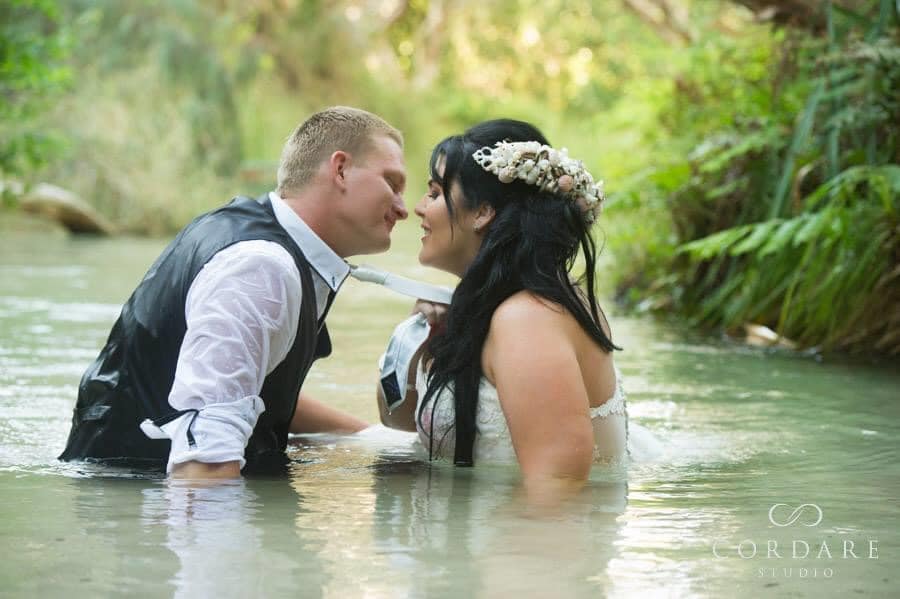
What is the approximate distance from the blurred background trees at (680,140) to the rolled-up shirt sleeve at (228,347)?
4.37m

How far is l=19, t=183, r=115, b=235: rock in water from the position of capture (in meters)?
20.9

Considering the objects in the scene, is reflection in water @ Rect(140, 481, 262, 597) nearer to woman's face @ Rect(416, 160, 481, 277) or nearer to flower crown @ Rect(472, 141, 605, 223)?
woman's face @ Rect(416, 160, 481, 277)

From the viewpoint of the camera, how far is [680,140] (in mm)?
10336

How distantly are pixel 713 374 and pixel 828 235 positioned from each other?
109 cm

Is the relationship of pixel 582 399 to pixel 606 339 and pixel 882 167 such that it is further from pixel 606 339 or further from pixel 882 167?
pixel 882 167

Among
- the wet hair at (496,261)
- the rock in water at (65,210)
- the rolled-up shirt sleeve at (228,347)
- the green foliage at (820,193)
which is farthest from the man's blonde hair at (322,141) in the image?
the rock in water at (65,210)

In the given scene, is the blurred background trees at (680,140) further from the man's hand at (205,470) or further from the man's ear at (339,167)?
the man's hand at (205,470)

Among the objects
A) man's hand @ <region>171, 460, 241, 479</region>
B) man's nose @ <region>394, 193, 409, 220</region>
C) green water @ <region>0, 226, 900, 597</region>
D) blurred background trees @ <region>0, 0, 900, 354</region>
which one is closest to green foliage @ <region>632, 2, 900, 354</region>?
blurred background trees @ <region>0, 0, 900, 354</region>

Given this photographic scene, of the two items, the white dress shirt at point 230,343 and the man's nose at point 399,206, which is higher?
the man's nose at point 399,206

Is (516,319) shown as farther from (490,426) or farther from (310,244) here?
(310,244)

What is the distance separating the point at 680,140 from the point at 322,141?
20.7 feet

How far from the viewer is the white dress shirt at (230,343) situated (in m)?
3.85

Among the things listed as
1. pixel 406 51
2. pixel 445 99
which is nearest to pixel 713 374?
pixel 445 99

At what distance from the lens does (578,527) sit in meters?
3.73
